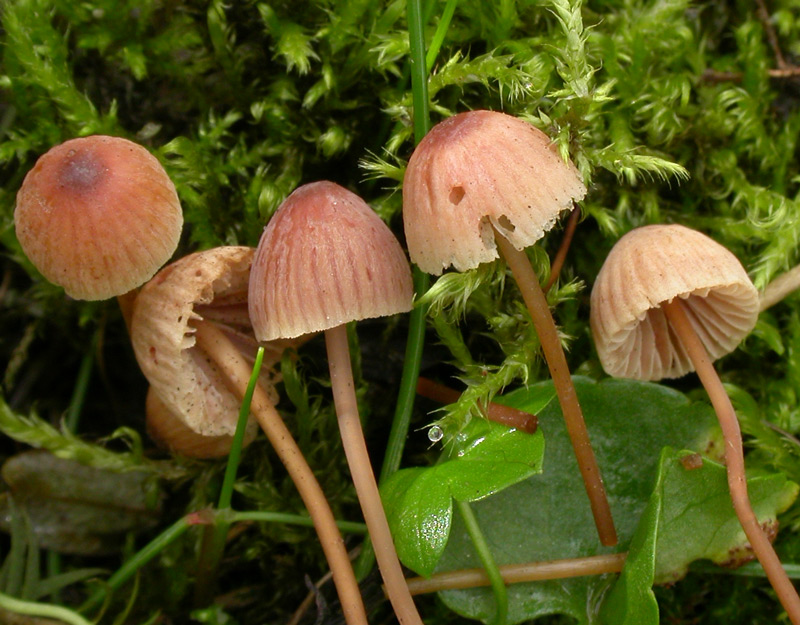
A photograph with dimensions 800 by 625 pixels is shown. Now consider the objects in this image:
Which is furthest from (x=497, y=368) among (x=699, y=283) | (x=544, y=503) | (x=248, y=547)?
(x=248, y=547)

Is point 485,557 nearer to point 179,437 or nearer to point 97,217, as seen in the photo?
point 179,437

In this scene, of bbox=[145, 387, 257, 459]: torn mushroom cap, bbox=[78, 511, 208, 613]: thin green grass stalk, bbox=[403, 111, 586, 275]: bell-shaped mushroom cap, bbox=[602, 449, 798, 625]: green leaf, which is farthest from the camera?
bbox=[145, 387, 257, 459]: torn mushroom cap

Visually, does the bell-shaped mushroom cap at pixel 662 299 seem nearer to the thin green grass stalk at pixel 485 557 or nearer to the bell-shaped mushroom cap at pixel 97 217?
the thin green grass stalk at pixel 485 557

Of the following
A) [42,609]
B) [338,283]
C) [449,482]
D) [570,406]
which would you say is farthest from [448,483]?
[42,609]

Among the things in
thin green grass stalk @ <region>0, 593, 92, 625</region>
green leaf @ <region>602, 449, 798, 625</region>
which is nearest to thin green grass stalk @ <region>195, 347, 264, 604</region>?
thin green grass stalk @ <region>0, 593, 92, 625</region>

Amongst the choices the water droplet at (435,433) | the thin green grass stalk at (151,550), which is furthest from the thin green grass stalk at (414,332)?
the thin green grass stalk at (151,550)

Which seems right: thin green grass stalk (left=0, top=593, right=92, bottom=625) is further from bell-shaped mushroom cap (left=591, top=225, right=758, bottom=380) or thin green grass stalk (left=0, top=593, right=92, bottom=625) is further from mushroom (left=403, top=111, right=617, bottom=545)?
bell-shaped mushroom cap (left=591, top=225, right=758, bottom=380)
